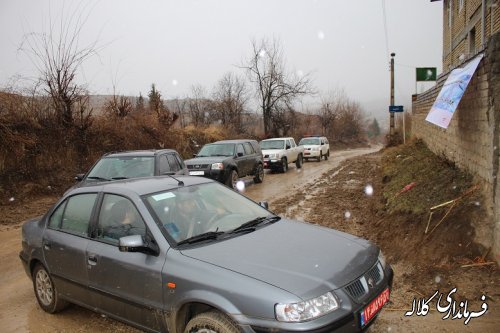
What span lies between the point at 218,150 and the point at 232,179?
64.5 inches

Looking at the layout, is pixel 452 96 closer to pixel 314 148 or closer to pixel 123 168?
pixel 123 168

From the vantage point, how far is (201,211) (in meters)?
3.93

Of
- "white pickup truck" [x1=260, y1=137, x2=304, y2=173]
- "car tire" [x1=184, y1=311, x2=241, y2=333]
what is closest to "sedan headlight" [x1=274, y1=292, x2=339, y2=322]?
"car tire" [x1=184, y1=311, x2=241, y2=333]

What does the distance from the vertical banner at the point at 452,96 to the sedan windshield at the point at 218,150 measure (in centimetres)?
853

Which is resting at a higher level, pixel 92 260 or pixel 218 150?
pixel 92 260

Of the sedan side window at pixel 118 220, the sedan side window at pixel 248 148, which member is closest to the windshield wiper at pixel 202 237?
the sedan side window at pixel 118 220

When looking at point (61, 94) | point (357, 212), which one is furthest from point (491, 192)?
point (61, 94)

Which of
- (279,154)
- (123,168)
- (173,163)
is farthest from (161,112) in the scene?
(123,168)

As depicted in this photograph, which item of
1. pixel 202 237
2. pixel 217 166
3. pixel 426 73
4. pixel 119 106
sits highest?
pixel 426 73

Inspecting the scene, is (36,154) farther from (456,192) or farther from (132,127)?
(456,192)

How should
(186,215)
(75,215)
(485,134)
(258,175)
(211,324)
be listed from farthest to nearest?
(258,175) → (485,134) → (75,215) → (186,215) → (211,324)

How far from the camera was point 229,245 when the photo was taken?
11.2 feet

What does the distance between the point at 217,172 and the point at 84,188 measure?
28.6 ft

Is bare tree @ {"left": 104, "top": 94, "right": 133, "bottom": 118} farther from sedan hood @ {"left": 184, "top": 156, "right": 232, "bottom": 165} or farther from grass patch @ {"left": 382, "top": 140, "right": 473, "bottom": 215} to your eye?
grass patch @ {"left": 382, "top": 140, "right": 473, "bottom": 215}
